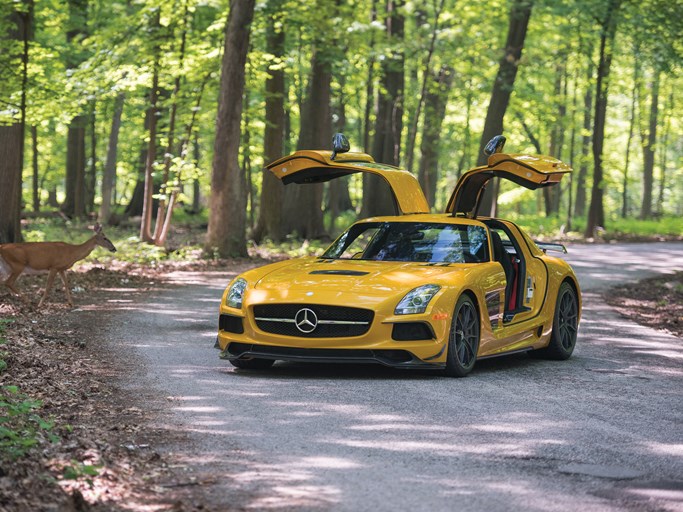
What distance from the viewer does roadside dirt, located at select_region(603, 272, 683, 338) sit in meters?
15.5

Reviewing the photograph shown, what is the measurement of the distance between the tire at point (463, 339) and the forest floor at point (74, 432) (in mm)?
2858

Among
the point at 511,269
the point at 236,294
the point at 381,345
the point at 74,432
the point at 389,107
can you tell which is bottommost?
the point at 74,432

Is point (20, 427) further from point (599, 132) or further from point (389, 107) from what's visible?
point (599, 132)

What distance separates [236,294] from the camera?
31.6 ft

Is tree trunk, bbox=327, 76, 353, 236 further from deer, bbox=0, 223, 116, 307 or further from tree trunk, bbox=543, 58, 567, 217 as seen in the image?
deer, bbox=0, 223, 116, 307

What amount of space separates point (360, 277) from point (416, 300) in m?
0.66

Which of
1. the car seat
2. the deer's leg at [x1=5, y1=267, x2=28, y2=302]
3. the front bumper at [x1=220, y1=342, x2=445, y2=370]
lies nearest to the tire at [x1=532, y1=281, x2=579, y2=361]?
the car seat

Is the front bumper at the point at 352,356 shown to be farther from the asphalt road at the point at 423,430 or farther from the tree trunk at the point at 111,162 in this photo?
the tree trunk at the point at 111,162

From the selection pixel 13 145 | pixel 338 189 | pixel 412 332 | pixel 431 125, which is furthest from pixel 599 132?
pixel 412 332

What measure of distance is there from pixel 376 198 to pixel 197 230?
356 inches

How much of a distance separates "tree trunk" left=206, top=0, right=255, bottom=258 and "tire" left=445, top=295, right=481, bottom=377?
14323mm

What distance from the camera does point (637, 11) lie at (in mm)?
25266

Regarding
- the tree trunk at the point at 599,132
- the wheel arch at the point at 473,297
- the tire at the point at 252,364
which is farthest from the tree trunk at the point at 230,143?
the tree trunk at the point at 599,132

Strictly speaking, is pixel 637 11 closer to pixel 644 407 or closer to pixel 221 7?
pixel 221 7
